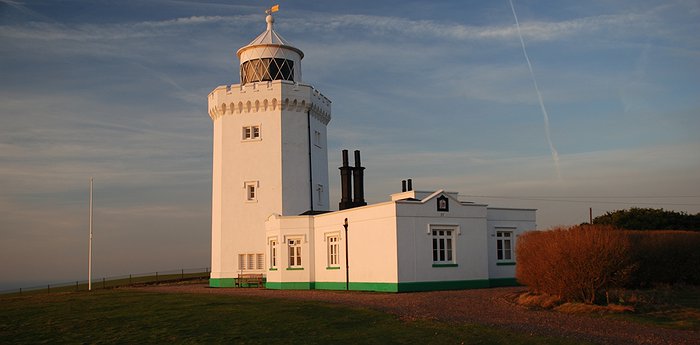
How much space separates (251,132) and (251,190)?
123 inches

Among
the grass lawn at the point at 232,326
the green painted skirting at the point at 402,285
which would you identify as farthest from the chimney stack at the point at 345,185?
the grass lawn at the point at 232,326

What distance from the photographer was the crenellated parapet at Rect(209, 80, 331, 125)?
3484cm

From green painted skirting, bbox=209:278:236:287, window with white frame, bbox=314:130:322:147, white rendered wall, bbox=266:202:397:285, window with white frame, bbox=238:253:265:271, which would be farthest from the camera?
window with white frame, bbox=314:130:322:147

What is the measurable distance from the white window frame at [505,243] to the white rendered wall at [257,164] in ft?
34.3

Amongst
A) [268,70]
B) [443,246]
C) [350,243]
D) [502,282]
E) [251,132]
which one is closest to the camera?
[443,246]

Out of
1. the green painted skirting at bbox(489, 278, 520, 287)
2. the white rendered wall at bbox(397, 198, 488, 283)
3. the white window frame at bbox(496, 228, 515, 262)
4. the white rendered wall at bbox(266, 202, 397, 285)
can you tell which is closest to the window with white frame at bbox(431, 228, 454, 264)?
the white rendered wall at bbox(397, 198, 488, 283)

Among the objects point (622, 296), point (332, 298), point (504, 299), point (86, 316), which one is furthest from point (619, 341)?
point (86, 316)

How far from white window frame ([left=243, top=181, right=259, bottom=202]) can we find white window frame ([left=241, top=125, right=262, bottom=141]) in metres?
2.39

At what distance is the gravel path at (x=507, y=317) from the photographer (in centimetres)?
1398

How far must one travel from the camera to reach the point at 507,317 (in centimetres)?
1709

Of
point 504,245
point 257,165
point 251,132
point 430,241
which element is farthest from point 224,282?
point 504,245

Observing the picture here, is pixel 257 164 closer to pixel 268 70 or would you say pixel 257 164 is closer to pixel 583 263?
pixel 268 70

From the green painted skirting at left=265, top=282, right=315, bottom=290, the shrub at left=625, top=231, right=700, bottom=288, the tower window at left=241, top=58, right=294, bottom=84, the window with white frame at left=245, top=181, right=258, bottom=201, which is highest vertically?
the tower window at left=241, top=58, right=294, bottom=84

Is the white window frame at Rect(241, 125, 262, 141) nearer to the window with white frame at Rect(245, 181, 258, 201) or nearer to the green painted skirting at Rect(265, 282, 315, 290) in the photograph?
the window with white frame at Rect(245, 181, 258, 201)
